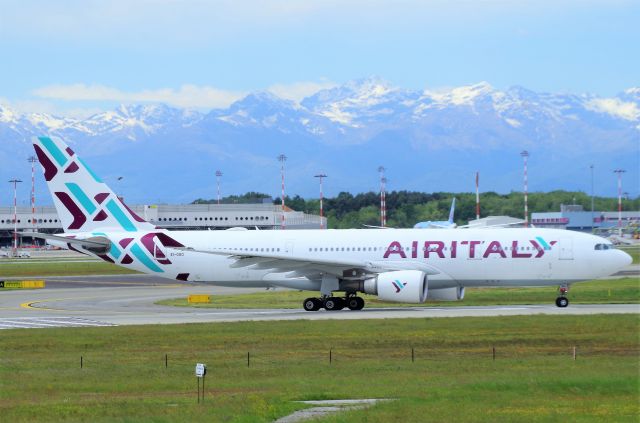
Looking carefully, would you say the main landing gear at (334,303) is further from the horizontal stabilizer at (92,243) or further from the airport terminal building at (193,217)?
the airport terminal building at (193,217)

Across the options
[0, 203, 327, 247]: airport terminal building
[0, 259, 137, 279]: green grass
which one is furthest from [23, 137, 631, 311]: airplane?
[0, 203, 327, 247]: airport terminal building

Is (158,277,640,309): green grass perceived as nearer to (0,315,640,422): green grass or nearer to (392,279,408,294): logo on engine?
(392,279,408,294): logo on engine

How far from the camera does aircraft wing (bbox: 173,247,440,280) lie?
52.6 metres

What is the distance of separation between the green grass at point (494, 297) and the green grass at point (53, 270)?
35.3 m

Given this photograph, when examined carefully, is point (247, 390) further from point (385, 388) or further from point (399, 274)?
point (399, 274)

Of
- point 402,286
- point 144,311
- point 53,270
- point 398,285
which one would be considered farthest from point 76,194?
point 53,270

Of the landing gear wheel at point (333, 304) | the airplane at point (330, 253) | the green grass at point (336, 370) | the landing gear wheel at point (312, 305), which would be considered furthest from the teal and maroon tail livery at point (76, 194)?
the green grass at point (336, 370)

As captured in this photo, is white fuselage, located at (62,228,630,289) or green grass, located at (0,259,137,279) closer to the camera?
white fuselage, located at (62,228,630,289)

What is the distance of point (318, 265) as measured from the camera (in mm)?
52906

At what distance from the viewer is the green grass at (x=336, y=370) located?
25.1 metres

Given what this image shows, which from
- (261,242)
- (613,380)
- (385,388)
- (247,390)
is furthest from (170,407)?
(261,242)

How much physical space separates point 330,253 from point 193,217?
135 m

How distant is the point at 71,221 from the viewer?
57.2 m

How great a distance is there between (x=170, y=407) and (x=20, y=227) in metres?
170
